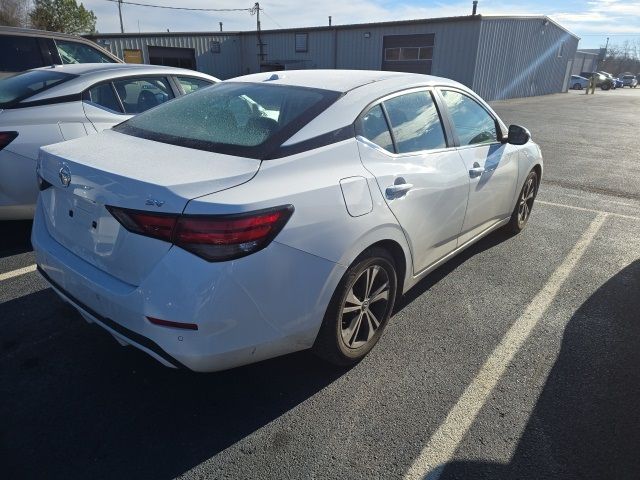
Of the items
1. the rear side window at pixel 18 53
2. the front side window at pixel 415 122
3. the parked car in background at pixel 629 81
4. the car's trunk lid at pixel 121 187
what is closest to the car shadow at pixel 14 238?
the car's trunk lid at pixel 121 187

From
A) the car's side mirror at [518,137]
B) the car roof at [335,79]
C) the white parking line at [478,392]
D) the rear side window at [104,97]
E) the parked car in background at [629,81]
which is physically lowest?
the parked car in background at [629,81]

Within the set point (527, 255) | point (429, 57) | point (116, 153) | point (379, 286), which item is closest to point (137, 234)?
point (116, 153)

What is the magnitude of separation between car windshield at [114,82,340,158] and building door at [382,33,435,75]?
24961mm

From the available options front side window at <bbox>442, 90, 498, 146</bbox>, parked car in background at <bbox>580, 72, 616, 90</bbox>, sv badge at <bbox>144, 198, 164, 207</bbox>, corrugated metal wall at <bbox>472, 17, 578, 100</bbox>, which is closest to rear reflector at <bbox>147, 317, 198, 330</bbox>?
sv badge at <bbox>144, 198, 164, 207</bbox>

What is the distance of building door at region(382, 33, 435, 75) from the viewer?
83.6ft

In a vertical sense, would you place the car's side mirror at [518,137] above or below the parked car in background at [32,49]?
below

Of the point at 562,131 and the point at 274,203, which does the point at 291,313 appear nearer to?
the point at 274,203

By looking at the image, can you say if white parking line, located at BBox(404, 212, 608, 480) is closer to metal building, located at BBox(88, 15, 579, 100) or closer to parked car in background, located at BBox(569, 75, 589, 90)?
metal building, located at BBox(88, 15, 579, 100)

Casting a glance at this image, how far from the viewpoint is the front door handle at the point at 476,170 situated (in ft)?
10.9

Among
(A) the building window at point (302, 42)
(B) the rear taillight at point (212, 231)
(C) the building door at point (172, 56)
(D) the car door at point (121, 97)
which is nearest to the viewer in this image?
(B) the rear taillight at point (212, 231)

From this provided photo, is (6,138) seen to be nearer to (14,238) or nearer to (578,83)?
(14,238)

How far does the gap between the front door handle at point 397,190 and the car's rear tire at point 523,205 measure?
2.31 metres

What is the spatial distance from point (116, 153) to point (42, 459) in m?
1.42

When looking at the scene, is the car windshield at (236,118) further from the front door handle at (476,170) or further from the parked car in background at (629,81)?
the parked car in background at (629,81)
